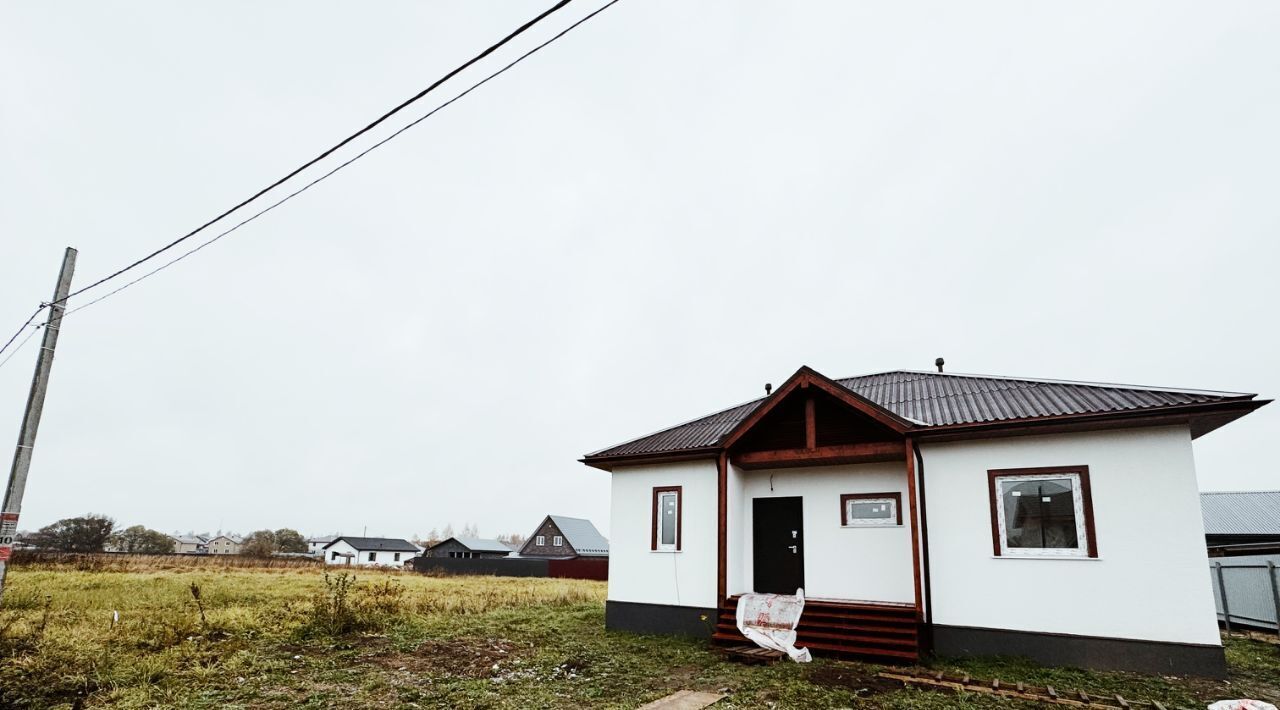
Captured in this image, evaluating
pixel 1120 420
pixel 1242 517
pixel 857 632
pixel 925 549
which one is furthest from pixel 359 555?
pixel 1120 420

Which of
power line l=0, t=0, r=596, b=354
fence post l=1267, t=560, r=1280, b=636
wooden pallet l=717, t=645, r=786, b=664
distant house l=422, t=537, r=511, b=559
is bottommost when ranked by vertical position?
distant house l=422, t=537, r=511, b=559

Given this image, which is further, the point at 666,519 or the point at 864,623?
the point at 666,519

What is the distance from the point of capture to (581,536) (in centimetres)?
5209

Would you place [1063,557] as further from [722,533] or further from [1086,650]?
[722,533]

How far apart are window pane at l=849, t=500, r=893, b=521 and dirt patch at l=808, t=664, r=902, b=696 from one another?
2.76m

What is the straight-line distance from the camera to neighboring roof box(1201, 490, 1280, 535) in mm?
19562

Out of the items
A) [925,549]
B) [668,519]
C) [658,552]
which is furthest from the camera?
[668,519]

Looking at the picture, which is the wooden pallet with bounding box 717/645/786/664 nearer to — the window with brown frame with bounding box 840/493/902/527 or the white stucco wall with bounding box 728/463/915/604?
the white stucco wall with bounding box 728/463/915/604

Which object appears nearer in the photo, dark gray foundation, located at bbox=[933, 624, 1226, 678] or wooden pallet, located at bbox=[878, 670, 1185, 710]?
wooden pallet, located at bbox=[878, 670, 1185, 710]

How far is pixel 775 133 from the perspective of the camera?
38.7ft

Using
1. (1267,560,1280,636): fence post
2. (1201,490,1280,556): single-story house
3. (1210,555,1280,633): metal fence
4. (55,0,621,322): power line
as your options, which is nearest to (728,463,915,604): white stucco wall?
(1210,555,1280,633): metal fence

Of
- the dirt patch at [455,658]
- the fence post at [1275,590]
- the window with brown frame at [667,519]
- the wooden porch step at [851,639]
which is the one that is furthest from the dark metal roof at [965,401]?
the fence post at [1275,590]

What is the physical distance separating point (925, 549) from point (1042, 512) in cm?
164

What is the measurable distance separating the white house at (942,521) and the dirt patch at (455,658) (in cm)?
277
